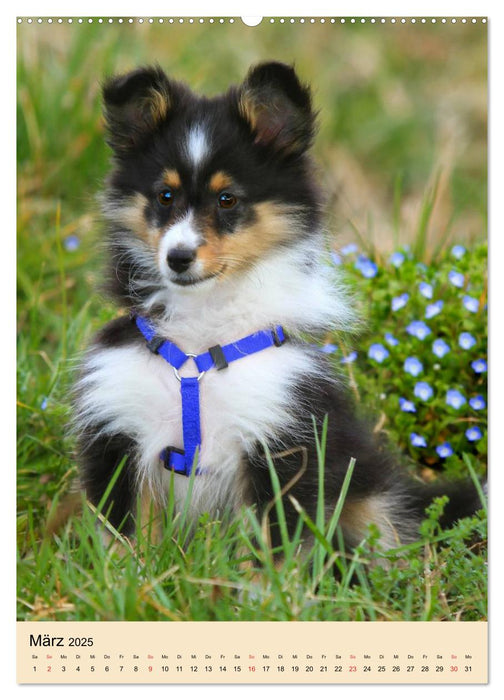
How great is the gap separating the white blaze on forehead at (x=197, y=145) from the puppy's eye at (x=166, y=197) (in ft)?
0.45

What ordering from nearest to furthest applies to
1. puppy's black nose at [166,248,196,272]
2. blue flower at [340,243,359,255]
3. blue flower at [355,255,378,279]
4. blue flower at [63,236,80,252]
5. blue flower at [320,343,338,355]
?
puppy's black nose at [166,248,196,272] < blue flower at [320,343,338,355] < blue flower at [355,255,378,279] < blue flower at [340,243,359,255] < blue flower at [63,236,80,252]

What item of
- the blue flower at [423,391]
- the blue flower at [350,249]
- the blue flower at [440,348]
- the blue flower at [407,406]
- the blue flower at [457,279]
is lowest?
the blue flower at [407,406]

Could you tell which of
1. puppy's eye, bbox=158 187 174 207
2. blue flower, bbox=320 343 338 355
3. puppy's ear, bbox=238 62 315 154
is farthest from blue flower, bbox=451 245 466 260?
→ puppy's eye, bbox=158 187 174 207

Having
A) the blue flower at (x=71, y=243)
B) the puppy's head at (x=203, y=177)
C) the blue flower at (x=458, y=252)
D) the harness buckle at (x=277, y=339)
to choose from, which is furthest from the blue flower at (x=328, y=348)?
the blue flower at (x=71, y=243)

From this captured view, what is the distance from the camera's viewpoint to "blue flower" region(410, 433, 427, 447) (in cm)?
438

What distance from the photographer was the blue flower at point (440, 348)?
14.7ft

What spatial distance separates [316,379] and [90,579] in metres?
1.06

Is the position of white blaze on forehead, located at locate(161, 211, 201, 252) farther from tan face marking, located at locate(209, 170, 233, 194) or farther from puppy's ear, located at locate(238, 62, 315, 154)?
puppy's ear, located at locate(238, 62, 315, 154)

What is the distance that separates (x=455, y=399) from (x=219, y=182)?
1688 mm

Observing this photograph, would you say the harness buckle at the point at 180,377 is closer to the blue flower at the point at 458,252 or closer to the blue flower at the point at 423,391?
the blue flower at the point at 423,391

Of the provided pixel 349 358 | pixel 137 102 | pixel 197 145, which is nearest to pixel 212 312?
pixel 197 145

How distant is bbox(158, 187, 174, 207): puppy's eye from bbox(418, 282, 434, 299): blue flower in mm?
1673

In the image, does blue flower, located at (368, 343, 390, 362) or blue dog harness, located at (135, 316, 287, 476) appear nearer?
blue dog harness, located at (135, 316, 287, 476)

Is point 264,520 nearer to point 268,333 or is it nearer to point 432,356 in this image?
point 268,333
